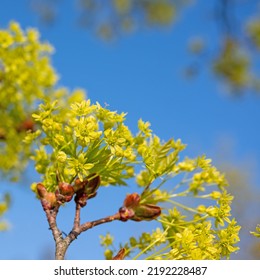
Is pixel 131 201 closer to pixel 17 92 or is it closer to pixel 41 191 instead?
pixel 41 191

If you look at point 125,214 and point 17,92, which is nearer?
point 125,214

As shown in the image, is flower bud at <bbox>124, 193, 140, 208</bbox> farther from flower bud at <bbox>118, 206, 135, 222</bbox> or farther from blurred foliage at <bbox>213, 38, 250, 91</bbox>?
blurred foliage at <bbox>213, 38, 250, 91</bbox>

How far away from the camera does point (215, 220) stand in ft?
4.23

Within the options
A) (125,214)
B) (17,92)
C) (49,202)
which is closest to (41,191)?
(49,202)

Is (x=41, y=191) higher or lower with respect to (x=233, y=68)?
lower

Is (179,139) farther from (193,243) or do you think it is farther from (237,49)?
(237,49)

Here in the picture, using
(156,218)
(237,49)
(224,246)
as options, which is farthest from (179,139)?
(237,49)

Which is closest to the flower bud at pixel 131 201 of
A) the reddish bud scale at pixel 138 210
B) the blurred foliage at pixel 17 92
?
the reddish bud scale at pixel 138 210

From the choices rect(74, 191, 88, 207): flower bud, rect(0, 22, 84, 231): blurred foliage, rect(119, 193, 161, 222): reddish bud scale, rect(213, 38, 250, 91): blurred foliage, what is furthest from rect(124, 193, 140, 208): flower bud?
rect(213, 38, 250, 91): blurred foliage

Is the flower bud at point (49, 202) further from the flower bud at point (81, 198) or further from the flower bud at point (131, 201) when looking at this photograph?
the flower bud at point (131, 201)

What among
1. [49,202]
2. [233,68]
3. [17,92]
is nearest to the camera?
[49,202]

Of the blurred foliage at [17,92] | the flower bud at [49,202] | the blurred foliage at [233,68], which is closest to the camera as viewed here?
the flower bud at [49,202]

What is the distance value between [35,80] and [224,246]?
6.08 ft

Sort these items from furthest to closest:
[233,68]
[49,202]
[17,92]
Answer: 1. [233,68]
2. [17,92]
3. [49,202]
